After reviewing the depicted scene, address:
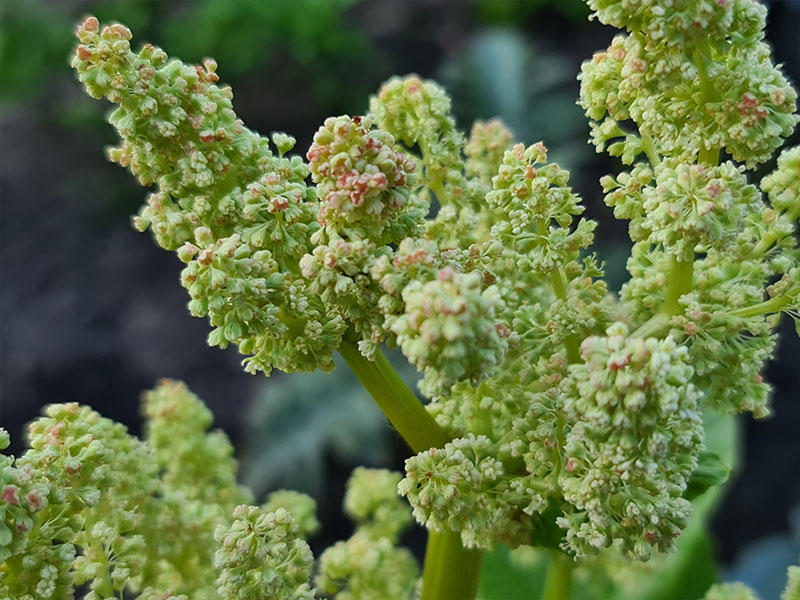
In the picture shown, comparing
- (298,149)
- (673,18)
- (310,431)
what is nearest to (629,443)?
(673,18)

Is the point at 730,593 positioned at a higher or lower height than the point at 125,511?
lower

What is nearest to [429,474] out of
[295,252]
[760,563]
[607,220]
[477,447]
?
[477,447]

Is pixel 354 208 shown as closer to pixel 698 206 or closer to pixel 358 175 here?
pixel 358 175

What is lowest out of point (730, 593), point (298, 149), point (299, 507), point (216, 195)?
point (730, 593)

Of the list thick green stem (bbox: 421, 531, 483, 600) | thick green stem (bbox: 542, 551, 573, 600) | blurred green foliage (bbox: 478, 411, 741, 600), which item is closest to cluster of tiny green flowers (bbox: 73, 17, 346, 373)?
thick green stem (bbox: 421, 531, 483, 600)

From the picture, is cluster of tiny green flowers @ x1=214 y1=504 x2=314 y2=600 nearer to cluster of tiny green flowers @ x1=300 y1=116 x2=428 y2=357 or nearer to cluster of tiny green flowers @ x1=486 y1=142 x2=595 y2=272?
cluster of tiny green flowers @ x1=300 y1=116 x2=428 y2=357

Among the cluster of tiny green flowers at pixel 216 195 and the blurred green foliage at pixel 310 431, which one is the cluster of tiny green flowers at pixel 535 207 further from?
the blurred green foliage at pixel 310 431

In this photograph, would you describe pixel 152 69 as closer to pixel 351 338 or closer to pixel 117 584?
pixel 351 338
